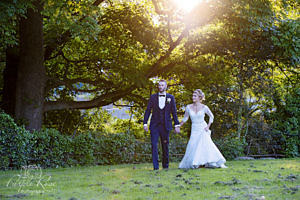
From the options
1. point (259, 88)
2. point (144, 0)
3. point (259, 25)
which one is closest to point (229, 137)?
point (259, 88)

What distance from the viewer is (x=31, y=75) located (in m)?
14.2

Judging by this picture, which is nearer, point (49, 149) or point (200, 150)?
point (200, 150)

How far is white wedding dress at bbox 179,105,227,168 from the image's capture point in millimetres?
10469

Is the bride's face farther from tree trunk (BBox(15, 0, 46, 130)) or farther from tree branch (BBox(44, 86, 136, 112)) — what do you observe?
tree trunk (BBox(15, 0, 46, 130))

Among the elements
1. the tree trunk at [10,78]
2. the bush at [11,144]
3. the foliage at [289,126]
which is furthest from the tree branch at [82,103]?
the foliage at [289,126]

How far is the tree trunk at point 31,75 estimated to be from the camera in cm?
1405

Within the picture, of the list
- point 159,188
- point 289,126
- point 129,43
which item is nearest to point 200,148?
point 159,188

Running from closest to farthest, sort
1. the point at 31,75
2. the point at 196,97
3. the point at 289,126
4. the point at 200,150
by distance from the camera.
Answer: the point at 200,150
the point at 196,97
the point at 31,75
the point at 289,126

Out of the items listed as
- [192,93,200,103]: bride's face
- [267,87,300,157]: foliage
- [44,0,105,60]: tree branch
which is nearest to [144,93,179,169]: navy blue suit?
[192,93,200,103]: bride's face

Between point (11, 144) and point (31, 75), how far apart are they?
138 inches

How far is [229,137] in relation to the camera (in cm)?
1675

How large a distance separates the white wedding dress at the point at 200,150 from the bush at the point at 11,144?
4467 millimetres

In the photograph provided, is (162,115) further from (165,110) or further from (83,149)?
(83,149)

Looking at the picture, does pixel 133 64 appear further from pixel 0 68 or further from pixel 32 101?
pixel 0 68
